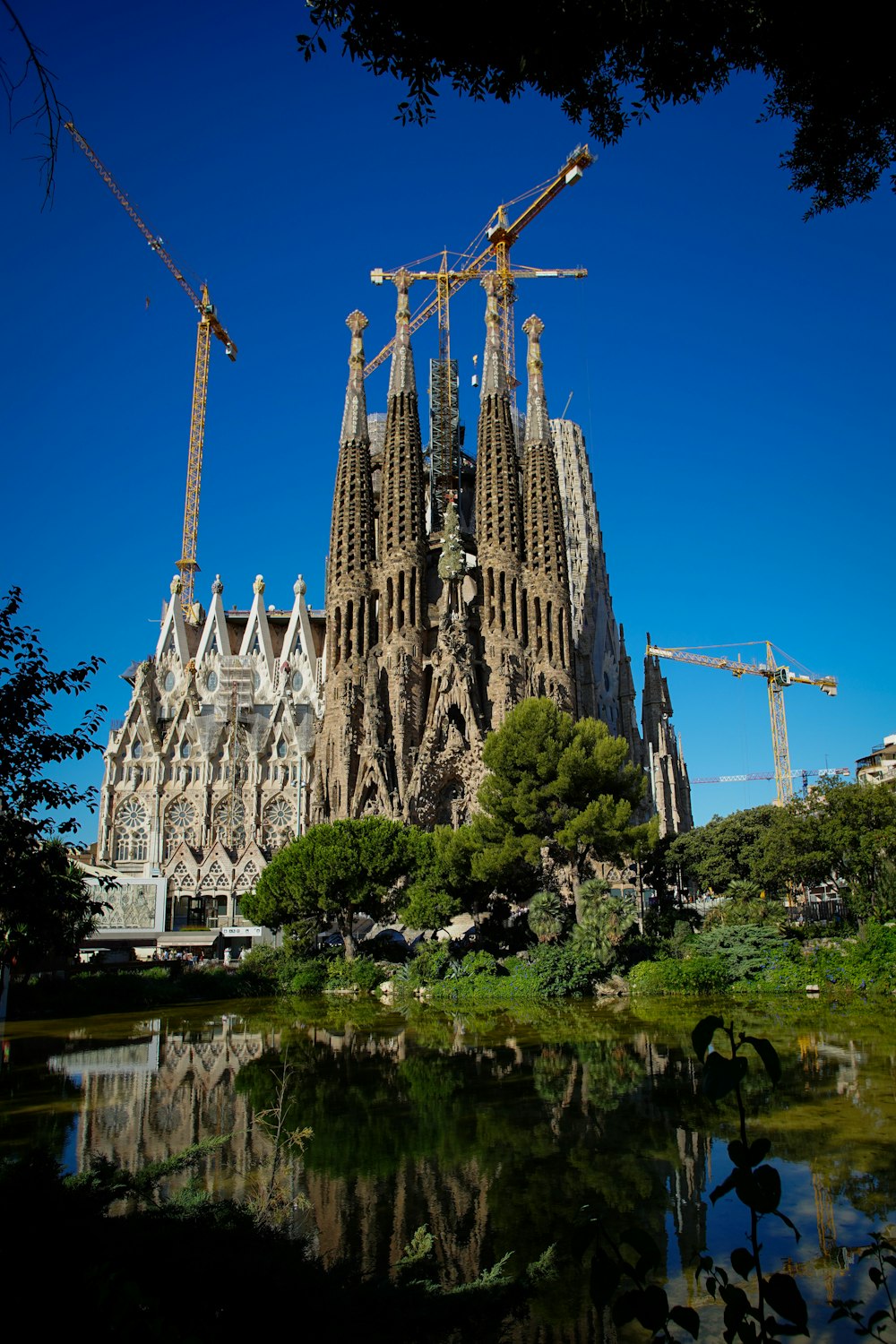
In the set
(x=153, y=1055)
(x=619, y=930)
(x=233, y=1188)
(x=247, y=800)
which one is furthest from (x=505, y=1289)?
(x=247, y=800)

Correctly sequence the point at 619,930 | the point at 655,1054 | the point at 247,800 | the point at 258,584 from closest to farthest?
1. the point at 655,1054
2. the point at 619,930
3. the point at 247,800
4. the point at 258,584

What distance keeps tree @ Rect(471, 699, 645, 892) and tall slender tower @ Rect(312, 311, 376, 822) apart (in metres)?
12.3

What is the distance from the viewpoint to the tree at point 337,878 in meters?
27.8

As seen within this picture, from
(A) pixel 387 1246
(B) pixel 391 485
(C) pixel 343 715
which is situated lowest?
(A) pixel 387 1246

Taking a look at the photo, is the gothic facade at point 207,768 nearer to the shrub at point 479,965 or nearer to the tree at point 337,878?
the tree at point 337,878

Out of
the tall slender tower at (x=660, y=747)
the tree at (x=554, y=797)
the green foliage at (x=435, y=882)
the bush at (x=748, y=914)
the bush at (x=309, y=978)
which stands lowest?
the bush at (x=309, y=978)

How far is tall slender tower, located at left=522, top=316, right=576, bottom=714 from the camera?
4081cm

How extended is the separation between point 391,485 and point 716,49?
124 ft

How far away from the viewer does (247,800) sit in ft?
159

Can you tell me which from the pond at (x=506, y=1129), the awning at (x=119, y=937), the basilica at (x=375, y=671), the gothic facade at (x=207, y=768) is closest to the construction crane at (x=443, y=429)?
the basilica at (x=375, y=671)

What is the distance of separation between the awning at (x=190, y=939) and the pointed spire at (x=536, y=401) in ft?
87.2

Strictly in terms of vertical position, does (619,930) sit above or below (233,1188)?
above

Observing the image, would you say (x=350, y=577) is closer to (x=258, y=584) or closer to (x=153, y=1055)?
(x=258, y=584)

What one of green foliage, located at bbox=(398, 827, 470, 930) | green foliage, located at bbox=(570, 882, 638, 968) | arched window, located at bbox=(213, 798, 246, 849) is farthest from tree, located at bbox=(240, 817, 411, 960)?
arched window, located at bbox=(213, 798, 246, 849)
